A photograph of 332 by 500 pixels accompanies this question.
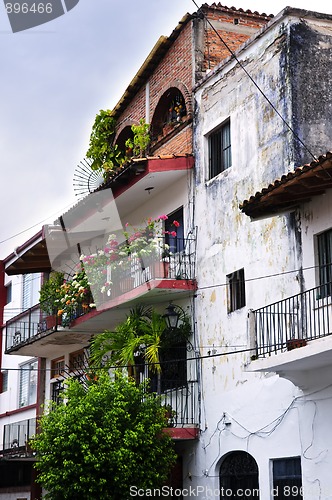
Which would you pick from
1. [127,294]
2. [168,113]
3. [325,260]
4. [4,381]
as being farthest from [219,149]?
[4,381]

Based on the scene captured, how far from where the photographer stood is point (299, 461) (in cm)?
1711

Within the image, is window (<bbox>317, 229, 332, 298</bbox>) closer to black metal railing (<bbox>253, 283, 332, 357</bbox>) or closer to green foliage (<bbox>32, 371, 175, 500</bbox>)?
black metal railing (<bbox>253, 283, 332, 357</bbox>)

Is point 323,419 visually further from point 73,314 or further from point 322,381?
point 73,314

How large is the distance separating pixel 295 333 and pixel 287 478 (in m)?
2.78

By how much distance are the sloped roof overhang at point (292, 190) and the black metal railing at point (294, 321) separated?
1.73m

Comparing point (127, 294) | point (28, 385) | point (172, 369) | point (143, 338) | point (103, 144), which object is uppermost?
point (103, 144)

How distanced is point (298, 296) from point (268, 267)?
1.53 meters

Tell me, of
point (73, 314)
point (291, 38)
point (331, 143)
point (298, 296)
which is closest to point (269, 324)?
point (298, 296)

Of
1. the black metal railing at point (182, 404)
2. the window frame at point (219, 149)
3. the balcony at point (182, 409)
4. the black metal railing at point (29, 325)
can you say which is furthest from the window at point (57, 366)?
the window frame at point (219, 149)

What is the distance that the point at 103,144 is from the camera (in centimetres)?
2781

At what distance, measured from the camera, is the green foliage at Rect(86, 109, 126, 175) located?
27188 millimetres

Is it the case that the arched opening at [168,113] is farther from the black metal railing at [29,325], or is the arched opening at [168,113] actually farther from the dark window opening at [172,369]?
the black metal railing at [29,325]

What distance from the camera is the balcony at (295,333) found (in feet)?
50.6

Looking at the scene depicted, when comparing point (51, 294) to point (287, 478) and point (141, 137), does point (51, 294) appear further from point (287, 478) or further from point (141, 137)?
point (287, 478)
